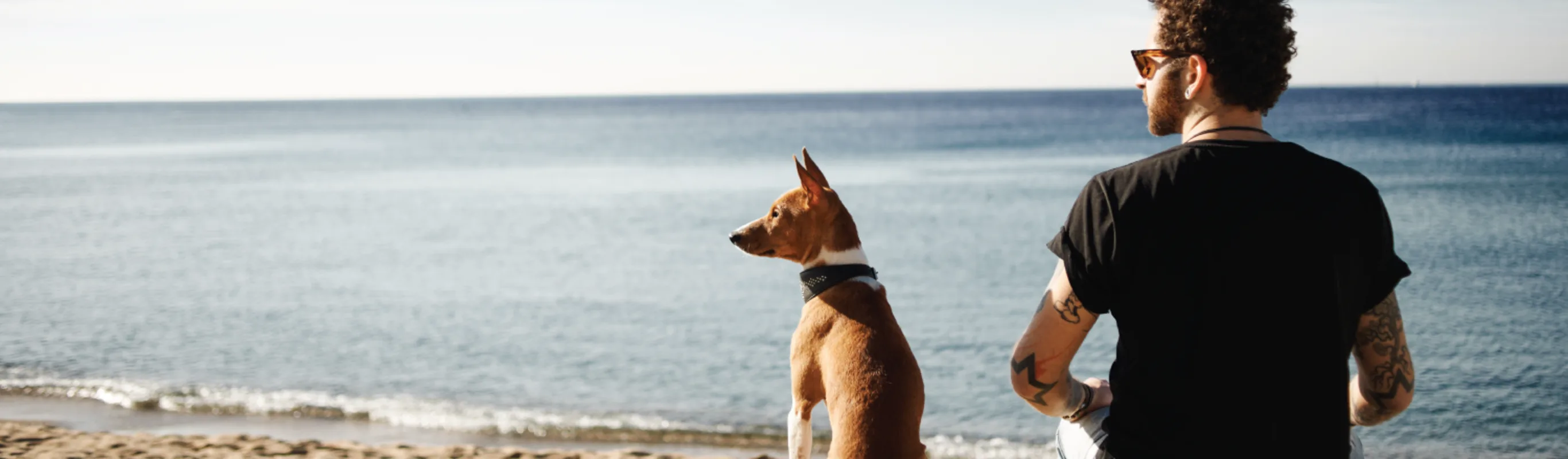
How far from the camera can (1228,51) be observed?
2080 millimetres

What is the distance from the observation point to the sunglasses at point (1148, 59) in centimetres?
215

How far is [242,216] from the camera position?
27625 mm

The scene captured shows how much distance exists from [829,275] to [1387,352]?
1768 mm

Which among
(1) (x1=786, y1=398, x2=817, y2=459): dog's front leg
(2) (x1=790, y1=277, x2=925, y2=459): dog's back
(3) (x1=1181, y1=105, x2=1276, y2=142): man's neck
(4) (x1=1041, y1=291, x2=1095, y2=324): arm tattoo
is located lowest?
(1) (x1=786, y1=398, x2=817, y2=459): dog's front leg

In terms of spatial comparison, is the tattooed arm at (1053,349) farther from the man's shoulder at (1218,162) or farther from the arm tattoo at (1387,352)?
the arm tattoo at (1387,352)

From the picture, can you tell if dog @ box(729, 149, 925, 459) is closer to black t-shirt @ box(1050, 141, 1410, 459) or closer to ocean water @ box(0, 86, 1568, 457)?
black t-shirt @ box(1050, 141, 1410, 459)

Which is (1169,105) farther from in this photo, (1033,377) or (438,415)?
(438,415)

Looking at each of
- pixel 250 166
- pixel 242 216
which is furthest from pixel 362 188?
pixel 250 166

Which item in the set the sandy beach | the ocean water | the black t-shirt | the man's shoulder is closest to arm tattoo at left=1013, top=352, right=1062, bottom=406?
the black t-shirt

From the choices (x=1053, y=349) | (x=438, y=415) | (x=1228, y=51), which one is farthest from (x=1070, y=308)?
(x=438, y=415)

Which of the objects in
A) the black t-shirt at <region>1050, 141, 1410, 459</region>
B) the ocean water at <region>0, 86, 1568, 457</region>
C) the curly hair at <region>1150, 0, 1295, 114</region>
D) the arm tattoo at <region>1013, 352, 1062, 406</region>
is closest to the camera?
the black t-shirt at <region>1050, 141, 1410, 459</region>

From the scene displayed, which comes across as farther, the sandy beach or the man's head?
the sandy beach

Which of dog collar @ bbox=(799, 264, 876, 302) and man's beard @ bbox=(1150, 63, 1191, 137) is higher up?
man's beard @ bbox=(1150, 63, 1191, 137)

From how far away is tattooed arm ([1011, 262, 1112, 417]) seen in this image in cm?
220
